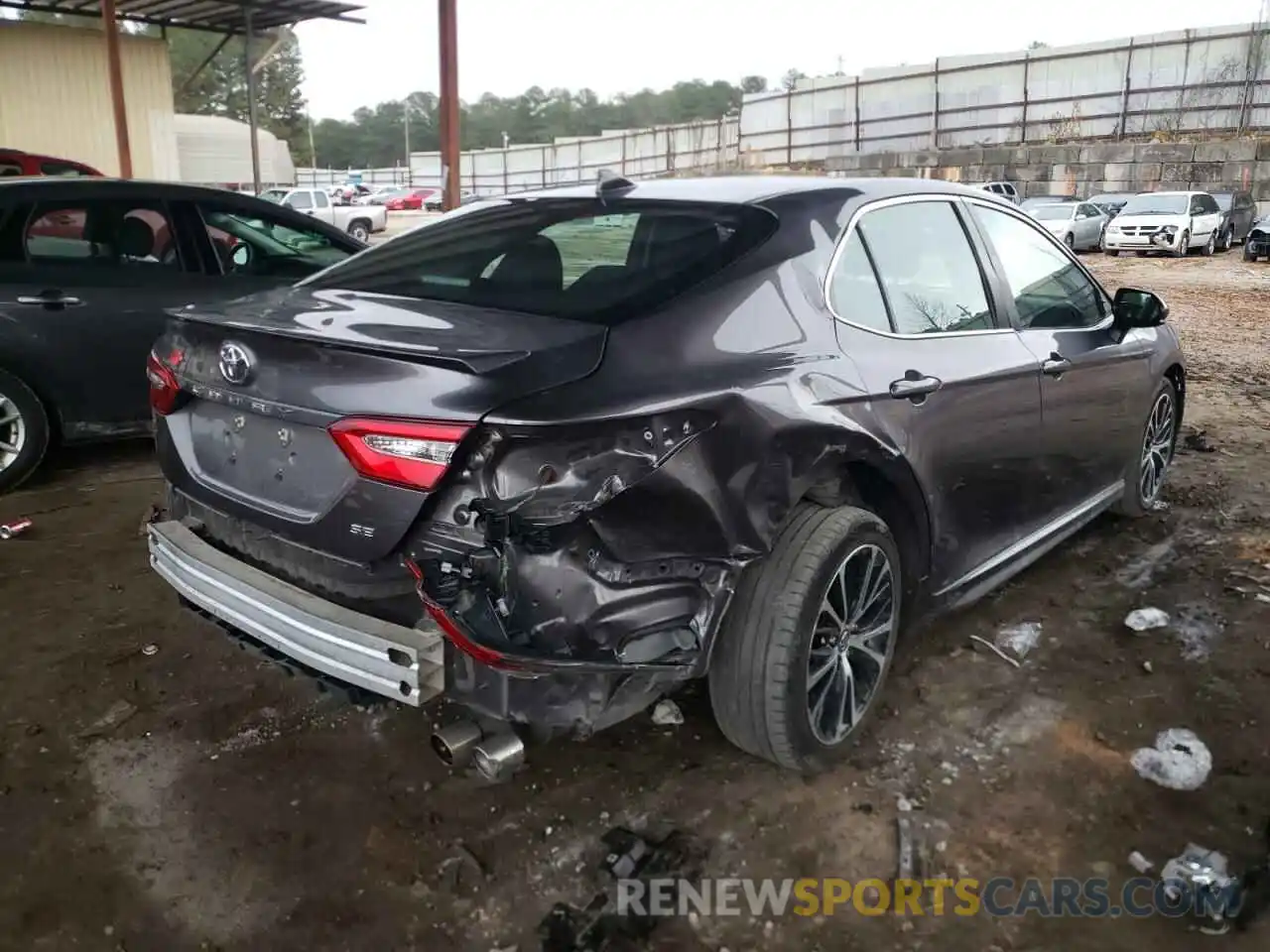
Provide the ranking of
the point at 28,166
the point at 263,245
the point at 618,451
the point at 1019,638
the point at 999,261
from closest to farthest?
the point at 618,451 < the point at 999,261 < the point at 1019,638 < the point at 263,245 < the point at 28,166

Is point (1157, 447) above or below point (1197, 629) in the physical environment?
above

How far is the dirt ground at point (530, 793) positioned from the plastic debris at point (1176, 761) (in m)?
0.04

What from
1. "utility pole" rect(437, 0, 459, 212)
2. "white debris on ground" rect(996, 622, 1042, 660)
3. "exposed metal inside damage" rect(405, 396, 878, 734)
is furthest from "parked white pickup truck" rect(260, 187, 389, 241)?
"exposed metal inside damage" rect(405, 396, 878, 734)

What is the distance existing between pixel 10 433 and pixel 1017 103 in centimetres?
3072

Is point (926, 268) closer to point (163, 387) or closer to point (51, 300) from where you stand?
point (163, 387)

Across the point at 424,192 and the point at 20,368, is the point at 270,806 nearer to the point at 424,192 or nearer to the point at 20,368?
the point at 20,368

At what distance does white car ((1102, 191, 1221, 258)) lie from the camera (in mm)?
20406

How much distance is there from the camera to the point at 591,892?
2359mm

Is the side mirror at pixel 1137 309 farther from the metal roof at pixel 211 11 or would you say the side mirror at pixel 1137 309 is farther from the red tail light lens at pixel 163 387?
the metal roof at pixel 211 11

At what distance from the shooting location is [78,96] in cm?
2358

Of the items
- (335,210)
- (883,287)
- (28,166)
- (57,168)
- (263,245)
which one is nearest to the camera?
(883,287)

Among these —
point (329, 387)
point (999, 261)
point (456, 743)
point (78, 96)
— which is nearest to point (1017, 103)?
point (78, 96)

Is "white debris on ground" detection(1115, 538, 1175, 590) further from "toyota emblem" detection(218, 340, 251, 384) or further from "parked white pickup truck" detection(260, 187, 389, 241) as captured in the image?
"parked white pickup truck" detection(260, 187, 389, 241)
